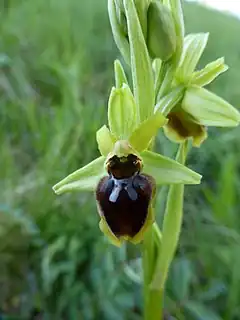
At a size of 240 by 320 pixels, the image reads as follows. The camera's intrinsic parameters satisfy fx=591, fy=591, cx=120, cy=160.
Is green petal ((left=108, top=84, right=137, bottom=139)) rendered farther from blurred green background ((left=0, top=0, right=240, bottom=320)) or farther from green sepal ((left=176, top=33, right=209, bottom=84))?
blurred green background ((left=0, top=0, right=240, bottom=320))

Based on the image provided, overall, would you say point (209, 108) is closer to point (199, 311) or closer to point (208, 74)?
point (208, 74)

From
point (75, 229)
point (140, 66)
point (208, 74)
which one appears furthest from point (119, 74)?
point (75, 229)

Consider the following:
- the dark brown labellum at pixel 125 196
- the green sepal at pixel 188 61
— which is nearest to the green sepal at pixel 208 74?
the green sepal at pixel 188 61

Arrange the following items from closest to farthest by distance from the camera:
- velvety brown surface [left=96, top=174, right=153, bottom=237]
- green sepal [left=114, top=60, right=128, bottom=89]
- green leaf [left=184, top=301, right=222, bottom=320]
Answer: velvety brown surface [left=96, top=174, right=153, bottom=237]
green sepal [left=114, top=60, right=128, bottom=89]
green leaf [left=184, top=301, right=222, bottom=320]

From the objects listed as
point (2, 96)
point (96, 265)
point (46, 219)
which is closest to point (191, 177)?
point (96, 265)

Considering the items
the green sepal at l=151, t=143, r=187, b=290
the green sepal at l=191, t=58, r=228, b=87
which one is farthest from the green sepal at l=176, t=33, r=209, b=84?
the green sepal at l=151, t=143, r=187, b=290

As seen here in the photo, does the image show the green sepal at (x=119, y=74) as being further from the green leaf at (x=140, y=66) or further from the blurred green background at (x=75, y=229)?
the blurred green background at (x=75, y=229)
